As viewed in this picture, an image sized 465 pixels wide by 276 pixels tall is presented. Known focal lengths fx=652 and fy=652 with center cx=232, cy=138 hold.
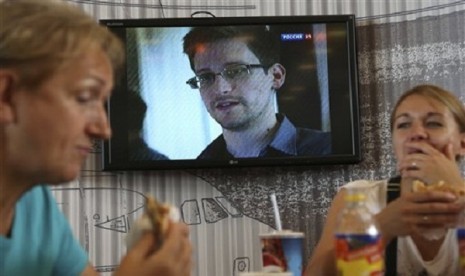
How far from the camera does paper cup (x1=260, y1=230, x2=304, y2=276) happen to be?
1.08 metres

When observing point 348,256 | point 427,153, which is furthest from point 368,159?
point 348,256

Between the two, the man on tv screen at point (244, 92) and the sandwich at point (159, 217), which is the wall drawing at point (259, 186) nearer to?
the man on tv screen at point (244, 92)

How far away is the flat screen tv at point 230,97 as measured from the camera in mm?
2695

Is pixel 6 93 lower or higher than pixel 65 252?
higher

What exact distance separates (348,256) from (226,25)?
1.91m

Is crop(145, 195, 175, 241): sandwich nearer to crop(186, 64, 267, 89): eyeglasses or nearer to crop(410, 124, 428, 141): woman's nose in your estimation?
crop(410, 124, 428, 141): woman's nose

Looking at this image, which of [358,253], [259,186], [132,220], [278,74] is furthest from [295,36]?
[358,253]

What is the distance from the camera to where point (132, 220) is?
2770mm

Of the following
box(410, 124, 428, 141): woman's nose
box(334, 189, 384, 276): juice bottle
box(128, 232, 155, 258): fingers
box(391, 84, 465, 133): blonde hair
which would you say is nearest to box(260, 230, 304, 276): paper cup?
box(334, 189, 384, 276): juice bottle

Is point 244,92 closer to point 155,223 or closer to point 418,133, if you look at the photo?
point 418,133

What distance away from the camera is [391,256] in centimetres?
140

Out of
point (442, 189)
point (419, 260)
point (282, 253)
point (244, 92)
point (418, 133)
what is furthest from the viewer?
point (244, 92)

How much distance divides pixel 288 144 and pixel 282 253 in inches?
64.4

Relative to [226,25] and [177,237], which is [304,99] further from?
[177,237]
